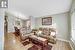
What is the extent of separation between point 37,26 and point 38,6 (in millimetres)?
399

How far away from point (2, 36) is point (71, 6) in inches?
56.9

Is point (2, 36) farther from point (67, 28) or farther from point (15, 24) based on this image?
point (67, 28)

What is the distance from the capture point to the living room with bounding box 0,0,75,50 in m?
1.83

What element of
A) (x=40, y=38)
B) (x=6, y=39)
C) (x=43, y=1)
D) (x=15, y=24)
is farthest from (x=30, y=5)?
(x=6, y=39)

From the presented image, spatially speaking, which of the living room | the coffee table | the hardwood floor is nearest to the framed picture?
the living room

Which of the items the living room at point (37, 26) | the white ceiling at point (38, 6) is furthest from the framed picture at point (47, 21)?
the white ceiling at point (38, 6)

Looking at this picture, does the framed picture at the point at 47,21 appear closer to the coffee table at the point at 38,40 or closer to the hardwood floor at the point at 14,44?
the coffee table at the point at 38,40

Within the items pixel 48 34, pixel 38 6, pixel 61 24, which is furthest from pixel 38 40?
pixel 38 6

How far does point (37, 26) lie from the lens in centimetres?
197

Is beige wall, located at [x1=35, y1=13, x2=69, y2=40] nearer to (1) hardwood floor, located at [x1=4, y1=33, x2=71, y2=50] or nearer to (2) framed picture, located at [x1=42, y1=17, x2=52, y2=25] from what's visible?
(2) framed picture, located at [x1=42, y1=17, x2=52, y2=25]

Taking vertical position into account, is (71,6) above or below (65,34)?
above

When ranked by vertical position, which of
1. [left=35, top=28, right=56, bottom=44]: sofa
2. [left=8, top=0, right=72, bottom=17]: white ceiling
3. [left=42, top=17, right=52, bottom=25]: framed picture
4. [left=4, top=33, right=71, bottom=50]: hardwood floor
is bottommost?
[left=4, top=33, right=71, bottom=50]: hardwood floor

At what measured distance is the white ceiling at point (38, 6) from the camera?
1846 millimetres

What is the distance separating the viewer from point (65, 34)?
1.81 metres
